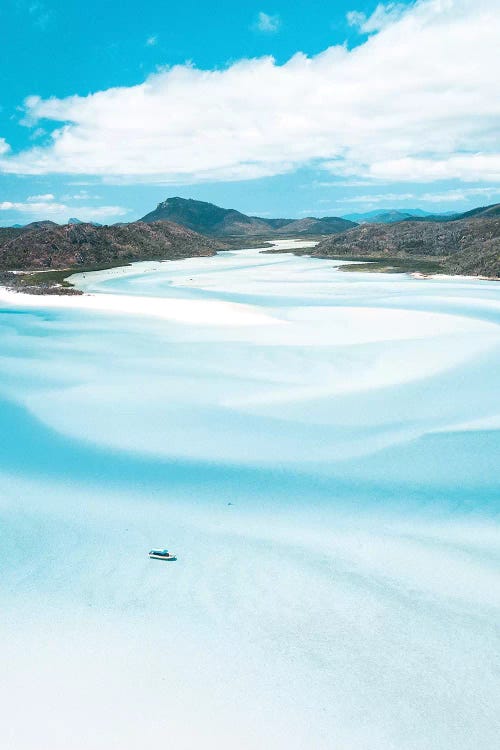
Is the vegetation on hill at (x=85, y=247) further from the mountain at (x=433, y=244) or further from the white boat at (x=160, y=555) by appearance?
the white boat at (x=160, y=555)

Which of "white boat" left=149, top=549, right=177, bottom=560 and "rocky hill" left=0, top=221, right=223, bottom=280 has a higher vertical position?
"rocky hill" left=0, top=221, right=223, bottom=280

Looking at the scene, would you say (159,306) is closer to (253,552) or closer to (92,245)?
(253,552)

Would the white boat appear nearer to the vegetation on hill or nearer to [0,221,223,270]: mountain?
the vegetation on hill

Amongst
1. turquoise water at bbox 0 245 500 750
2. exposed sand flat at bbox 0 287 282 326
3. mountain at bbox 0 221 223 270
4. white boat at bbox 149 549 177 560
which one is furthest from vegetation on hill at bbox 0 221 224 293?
white boat at bbox 149 549 177 560

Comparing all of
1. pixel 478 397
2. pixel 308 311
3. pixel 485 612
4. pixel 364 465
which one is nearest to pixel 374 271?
pixel 308 311

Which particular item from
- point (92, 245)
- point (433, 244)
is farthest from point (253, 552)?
point (92, 245)

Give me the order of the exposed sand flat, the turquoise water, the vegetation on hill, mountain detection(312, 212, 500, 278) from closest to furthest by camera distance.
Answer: the turquoise water → the exposed sand flat → mountain detection(312, 212, 500, 278) → the vegetation on hill

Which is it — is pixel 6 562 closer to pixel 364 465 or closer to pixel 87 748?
pixel 87 748

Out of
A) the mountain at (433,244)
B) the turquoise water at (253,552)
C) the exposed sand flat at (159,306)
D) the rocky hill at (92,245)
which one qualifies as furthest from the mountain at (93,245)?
the turquoise water at (253,552)
